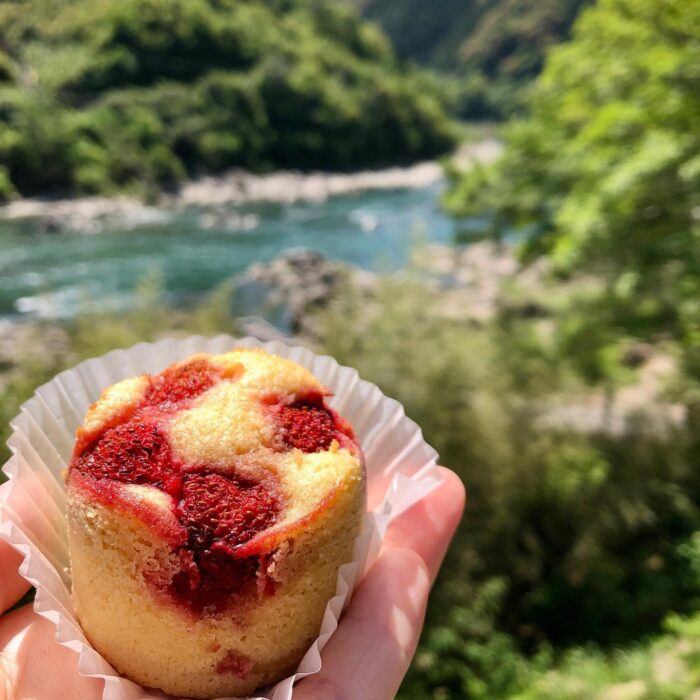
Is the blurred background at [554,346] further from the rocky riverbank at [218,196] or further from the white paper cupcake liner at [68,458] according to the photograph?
the rocky riverbank at [218,196]

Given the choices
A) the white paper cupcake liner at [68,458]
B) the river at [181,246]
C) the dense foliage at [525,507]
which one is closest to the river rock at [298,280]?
the river at [181,246]

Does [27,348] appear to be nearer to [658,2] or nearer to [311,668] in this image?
[311,668]

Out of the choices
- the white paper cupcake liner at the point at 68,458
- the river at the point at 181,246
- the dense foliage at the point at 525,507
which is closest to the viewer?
the white paper cupcake liner at the point at 68,458

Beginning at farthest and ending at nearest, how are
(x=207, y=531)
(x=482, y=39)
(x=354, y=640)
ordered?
(x=482, y=39) < (x=354, y=640) < (x=207, y=531)

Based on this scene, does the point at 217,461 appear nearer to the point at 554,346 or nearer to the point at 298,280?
the point at 554,346

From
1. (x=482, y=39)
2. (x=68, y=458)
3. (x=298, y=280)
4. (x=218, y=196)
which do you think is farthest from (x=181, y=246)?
(x=482, y=39)

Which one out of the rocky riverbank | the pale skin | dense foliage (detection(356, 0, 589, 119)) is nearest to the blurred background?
the pale skin
